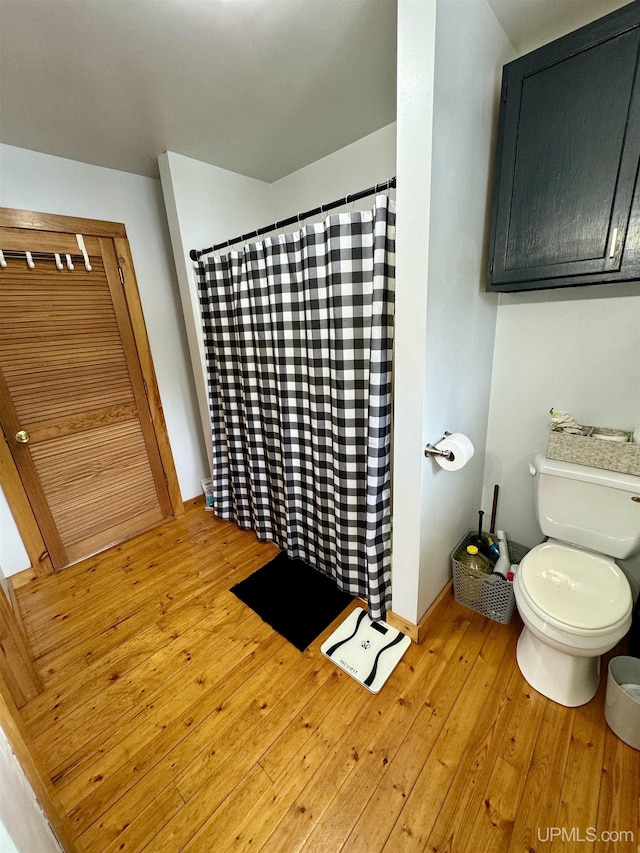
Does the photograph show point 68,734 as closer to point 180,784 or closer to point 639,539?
point 180,784

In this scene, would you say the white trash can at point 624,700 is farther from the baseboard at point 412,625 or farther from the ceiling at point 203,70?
the ceiling at point 203,70

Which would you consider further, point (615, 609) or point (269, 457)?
point (269, 457)

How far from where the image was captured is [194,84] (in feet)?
4.56

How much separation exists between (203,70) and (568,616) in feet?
8.24

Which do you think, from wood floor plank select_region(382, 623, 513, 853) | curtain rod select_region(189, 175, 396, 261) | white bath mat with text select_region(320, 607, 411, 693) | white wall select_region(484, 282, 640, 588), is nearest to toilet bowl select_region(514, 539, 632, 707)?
wood floor plank select_region(382, 623, 513, 853)

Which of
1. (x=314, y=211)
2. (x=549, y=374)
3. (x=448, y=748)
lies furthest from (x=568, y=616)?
(x=314, y=211)

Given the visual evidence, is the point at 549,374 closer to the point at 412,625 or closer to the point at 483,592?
the point at 483,592

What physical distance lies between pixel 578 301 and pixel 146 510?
286 centimetres

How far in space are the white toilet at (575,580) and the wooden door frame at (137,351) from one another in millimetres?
2351

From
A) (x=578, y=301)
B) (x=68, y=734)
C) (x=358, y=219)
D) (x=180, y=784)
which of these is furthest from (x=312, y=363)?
(x=68, y=734)

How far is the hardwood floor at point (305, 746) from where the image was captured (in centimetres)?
98

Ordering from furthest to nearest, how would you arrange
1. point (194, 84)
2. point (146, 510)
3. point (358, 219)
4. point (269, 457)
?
point (146, 510), point (269, 457), point (194, 84), point (358, 219)

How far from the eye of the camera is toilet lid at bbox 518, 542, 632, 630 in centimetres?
113

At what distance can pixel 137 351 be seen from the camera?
223 cm
